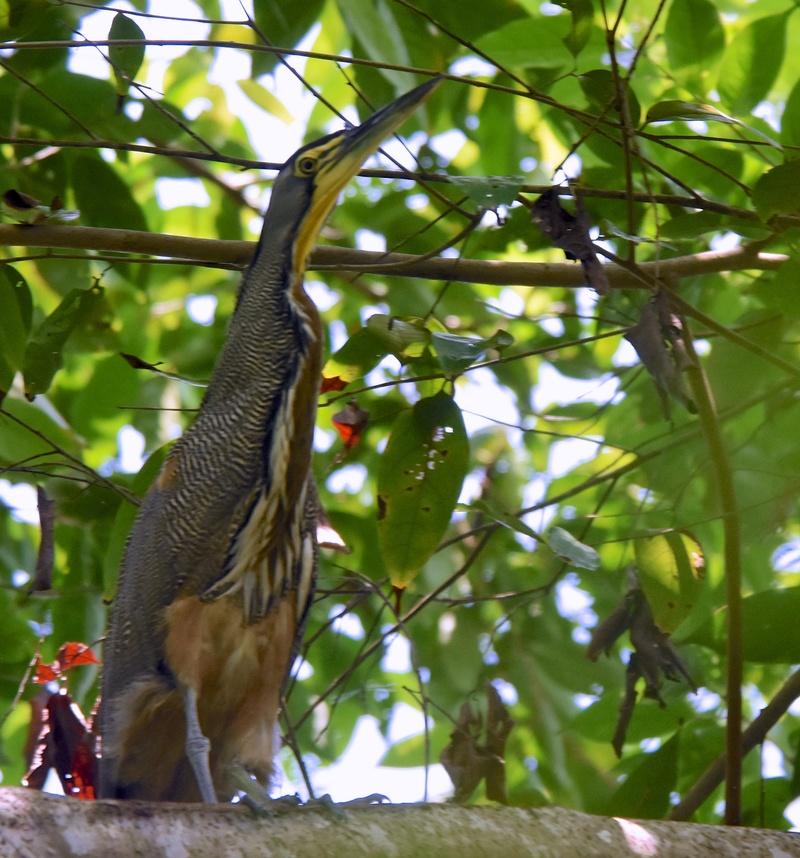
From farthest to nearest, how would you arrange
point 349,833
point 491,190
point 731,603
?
1. point 731,603
2. point 491,190
3. point 349,833

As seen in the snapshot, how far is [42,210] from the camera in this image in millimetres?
2883

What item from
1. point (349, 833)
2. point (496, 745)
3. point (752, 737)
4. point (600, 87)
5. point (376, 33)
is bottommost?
point (349, 833)

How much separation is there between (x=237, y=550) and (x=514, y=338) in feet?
3.67

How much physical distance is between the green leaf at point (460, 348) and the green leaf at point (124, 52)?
1135 mm

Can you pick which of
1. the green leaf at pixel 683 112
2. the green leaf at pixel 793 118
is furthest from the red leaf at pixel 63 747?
the green leaf at pixel 793 118

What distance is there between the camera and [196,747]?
2.75 m

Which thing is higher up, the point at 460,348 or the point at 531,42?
the point at 531,42

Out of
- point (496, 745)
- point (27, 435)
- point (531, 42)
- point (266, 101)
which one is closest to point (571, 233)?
point (531, 42)

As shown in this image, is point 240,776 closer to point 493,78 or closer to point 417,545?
point 417,545

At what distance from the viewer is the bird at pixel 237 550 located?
289 centimetres

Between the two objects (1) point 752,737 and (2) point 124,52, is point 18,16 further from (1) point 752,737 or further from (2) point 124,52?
(1) point 752,737

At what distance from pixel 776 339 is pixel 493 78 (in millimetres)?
1813

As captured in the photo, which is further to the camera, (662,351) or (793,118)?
(793,118)

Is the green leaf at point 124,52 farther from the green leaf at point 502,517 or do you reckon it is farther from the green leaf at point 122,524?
the green leaf at point 502,517
